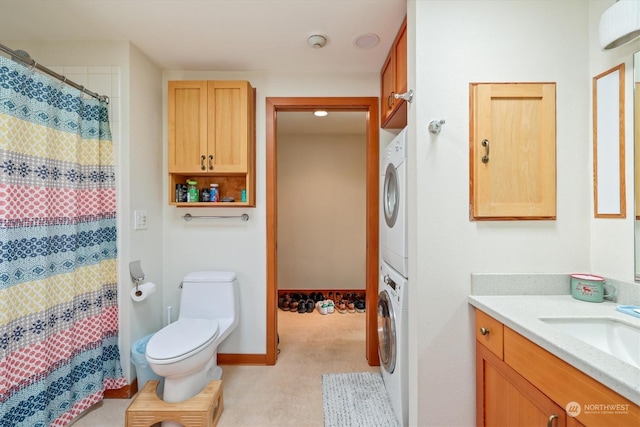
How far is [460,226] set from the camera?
1.40m

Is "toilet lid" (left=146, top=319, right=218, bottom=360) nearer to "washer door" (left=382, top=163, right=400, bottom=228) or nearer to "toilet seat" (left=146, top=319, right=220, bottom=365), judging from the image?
"toilet seat" (left=146, top=319, right=220, bottom=365)

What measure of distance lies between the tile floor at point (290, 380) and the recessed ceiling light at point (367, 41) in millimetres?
2429

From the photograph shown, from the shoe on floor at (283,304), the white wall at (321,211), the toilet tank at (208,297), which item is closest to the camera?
the toilet tank at (208,297)

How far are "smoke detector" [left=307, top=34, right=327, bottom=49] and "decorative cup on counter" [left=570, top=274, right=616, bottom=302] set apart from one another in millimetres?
1948

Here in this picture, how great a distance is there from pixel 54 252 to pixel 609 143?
9.25 ft

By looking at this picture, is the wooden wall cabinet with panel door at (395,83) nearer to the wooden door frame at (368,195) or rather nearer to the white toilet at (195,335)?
the wooden door frame at (368,195)

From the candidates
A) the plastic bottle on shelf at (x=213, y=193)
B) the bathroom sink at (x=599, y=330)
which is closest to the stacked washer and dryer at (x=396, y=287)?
the bathroom sink at (x=599, y=330)

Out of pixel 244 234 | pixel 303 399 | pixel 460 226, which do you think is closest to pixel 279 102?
pixel 244 234

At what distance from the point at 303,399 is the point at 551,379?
1524 mm

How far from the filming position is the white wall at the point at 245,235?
239cm

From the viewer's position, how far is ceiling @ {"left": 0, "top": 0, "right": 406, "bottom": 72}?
5.34 ft

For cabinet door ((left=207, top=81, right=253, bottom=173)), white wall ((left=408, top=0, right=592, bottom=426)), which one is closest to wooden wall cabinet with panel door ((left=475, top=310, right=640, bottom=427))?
white wall ((left=408, top=0, right=592, bottom=426))

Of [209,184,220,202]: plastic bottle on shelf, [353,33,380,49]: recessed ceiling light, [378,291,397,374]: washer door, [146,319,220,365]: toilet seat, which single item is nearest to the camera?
[146,319,220,365]: toilet seat

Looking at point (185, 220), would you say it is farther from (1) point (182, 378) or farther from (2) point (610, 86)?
(2) point (610, 86)
